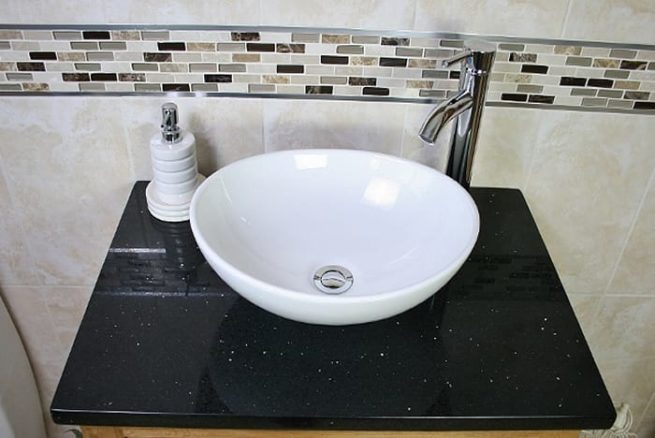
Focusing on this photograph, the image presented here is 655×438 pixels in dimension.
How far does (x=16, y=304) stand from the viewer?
142cm

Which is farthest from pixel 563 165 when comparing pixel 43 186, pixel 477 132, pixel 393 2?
pixel 43 186

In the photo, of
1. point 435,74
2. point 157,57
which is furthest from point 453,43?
point 157,57

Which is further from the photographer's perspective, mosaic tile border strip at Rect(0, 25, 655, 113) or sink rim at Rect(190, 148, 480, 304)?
mosaic tile border strip at Rect(0, 25, 655, 113)

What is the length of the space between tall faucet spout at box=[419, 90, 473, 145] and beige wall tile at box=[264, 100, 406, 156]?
0.17 meters

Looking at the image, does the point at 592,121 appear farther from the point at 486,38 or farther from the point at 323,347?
the point at 323,347

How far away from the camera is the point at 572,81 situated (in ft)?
3.75

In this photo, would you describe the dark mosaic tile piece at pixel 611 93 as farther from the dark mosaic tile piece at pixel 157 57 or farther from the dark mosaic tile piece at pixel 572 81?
the dark mosaic tile piece at pixel 157 57

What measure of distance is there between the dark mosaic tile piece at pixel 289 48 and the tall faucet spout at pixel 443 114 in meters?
0.27

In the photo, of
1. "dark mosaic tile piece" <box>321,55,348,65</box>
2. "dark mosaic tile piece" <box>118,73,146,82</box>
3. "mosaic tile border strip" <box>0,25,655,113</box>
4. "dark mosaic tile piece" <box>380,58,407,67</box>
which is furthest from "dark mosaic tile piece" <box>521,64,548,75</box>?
"dark mosaic tile piece" <box>118,73,146,82</box>

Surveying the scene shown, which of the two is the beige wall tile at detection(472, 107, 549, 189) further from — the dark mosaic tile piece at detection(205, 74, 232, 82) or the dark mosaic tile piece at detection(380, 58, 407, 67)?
the dark mosaic tile piece at detection(205, 74, 232, 82)

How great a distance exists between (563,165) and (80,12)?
94 centimetres

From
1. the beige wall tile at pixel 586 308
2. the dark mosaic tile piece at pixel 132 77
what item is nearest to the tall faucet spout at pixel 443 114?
the dark mosaic tile piece at pixel 132 77

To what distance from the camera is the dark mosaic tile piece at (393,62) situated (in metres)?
1.12

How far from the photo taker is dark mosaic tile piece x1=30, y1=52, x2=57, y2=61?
3.61 ft
